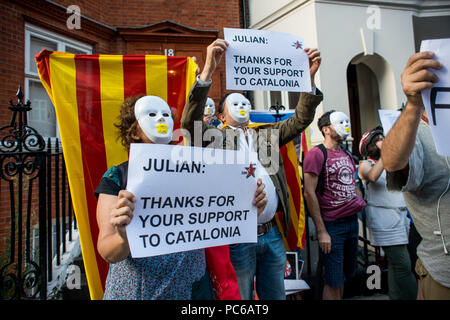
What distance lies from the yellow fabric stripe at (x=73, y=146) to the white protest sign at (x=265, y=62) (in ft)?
3.77

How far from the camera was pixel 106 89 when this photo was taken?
2256mm

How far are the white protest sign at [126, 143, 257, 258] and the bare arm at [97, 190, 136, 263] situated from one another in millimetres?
41

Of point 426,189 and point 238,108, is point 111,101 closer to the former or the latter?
point 238,108

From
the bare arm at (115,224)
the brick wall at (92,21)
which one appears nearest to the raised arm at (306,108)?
the bare arm at (115,224)

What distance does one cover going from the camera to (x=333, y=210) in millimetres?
2611

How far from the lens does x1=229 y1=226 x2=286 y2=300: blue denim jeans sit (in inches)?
73.6

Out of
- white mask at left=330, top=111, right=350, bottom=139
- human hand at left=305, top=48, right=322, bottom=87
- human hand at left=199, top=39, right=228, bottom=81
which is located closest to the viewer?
human hand at left=199, top=39, right=228, bottom=81

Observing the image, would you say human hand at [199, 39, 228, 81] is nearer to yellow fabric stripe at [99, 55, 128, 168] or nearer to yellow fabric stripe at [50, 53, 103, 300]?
yellow fabric stripe at [99, 55, 128, 168]

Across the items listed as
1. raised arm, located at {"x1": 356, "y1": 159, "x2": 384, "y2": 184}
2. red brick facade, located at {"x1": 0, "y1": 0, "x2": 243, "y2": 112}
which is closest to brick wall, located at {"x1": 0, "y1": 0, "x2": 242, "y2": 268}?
red brick facade, located at {"x1": 0, "y1": 0, "x2": 243, "y2": 112}

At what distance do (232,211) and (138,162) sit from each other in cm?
53

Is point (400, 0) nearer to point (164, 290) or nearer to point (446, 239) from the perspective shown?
point (446, 239)
